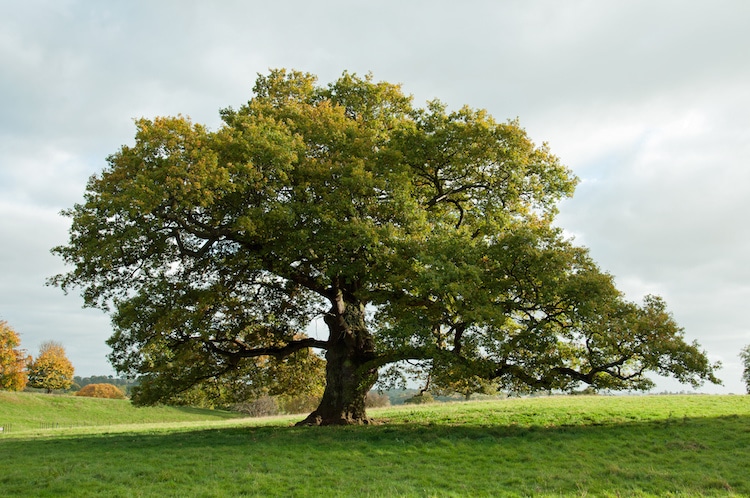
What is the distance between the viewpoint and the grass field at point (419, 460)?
37.9 ft

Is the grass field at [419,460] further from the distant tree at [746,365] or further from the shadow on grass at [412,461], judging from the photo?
the distant tree at [746,365]

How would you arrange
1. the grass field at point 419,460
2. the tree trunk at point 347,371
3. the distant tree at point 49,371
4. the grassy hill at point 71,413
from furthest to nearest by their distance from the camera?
the distant tree at point 49,371
the grassy hill at point 71,413
the tree trunk at point 347,371
the grass field at point 419,460

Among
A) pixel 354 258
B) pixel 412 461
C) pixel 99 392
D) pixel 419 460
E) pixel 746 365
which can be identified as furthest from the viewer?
pixel 99 392

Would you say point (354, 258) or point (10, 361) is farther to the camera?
point (10, 361)

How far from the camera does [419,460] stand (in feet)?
48.8

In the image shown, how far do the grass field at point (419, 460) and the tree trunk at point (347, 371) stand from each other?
1.65 m

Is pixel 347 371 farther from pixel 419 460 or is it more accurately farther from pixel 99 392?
pixel 99 392

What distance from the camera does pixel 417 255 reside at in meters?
19.5

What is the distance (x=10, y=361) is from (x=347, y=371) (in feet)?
176

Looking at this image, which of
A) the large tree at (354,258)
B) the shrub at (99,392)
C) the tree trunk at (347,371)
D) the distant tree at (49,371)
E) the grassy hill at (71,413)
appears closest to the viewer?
the large tree at (354,258)

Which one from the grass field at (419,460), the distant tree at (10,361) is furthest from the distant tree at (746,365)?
the distant tree at (10,361)

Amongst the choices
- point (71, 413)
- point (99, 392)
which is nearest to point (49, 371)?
point (99, 392)

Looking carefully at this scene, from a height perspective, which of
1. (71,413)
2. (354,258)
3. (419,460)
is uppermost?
(354,258)

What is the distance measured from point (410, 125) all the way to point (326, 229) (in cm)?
739
